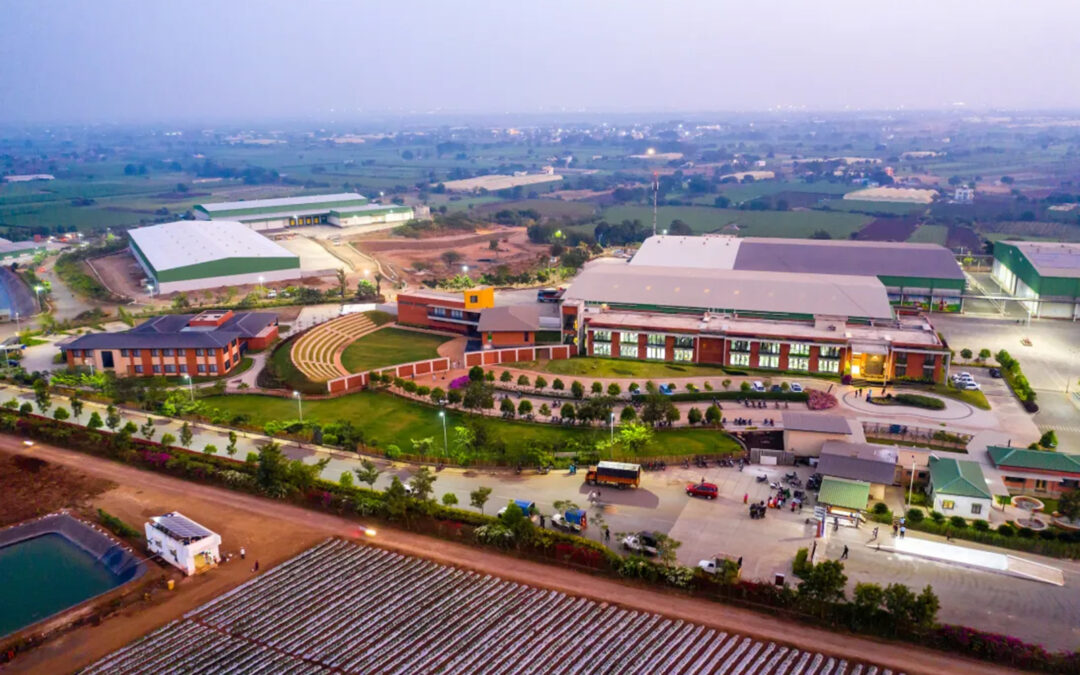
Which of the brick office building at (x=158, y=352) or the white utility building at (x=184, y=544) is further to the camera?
the brick office building at (x=158, y=352)

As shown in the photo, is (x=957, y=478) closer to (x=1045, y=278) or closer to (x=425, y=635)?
(x=425, y=635)

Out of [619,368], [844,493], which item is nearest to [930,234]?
[619,368]

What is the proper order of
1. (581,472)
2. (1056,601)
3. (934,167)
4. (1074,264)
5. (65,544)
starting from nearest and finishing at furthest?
(1056,601), (65,544), (581,472), (1074,264), (934,167)

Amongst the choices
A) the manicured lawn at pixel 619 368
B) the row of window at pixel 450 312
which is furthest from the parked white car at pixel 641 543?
the row of window at pixel 450 312

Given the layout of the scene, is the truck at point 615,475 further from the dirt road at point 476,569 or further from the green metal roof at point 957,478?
the green metal roof at point 957,478

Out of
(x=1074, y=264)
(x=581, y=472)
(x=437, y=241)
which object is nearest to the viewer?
(x=581, y=472)

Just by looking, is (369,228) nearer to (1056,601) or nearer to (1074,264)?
(1074,264)

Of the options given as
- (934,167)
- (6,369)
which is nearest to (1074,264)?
(6,369)
